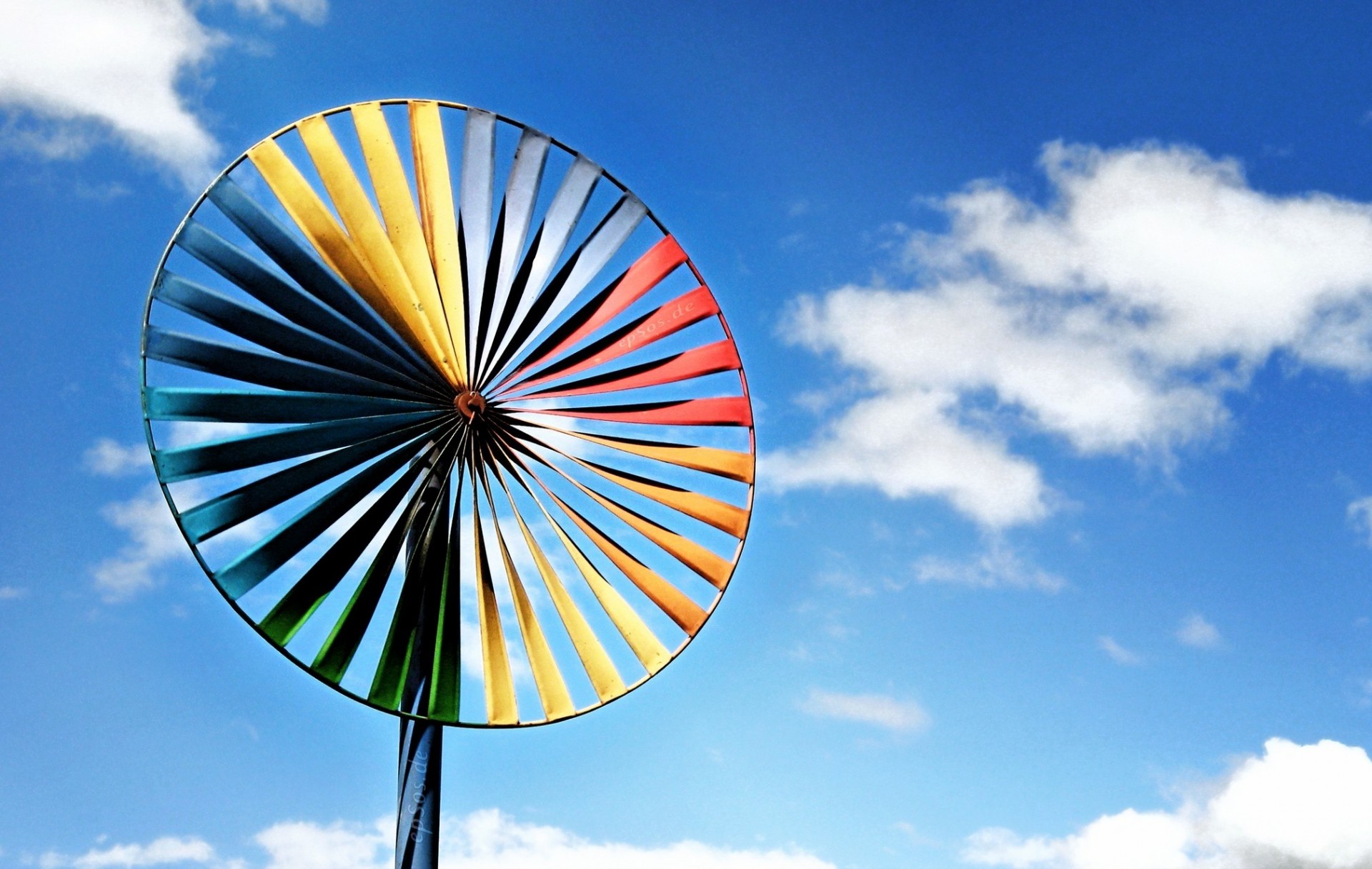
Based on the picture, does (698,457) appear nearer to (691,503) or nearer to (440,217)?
(691,503)

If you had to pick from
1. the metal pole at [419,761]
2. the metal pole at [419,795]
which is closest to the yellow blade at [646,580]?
the metal pole at [419,761]

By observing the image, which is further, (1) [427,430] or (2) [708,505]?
(2) [708,505]

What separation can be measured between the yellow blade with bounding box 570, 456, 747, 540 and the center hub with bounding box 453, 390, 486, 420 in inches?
48.4

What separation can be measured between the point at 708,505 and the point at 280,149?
4.50 m

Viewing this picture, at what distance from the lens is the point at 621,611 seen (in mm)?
11078

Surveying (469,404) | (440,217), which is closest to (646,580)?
(469,404)

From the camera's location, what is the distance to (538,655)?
10719 millimetres

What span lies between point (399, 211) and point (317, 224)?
66 cm

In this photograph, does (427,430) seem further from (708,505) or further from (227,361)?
(708,505)

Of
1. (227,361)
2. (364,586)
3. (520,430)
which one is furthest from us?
(520,430)

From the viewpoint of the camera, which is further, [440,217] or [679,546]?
[679,546]

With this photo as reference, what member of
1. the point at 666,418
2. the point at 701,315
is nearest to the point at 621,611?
the point at 666,418

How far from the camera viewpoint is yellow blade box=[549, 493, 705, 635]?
433 inches

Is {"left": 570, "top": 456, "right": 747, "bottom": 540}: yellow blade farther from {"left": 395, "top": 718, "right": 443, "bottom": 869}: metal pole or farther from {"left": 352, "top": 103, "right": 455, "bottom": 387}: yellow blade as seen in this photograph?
{"left": 395, "top": 718, "right": 443, "bottom": 869}: metal pole
